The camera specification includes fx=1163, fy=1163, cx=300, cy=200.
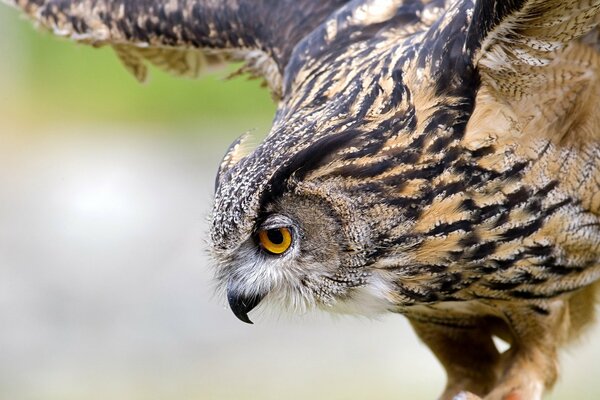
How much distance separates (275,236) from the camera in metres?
3.64

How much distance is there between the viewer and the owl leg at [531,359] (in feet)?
14.1

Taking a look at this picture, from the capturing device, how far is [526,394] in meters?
4.39

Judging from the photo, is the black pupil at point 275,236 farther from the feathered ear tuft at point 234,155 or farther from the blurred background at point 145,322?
the blurred background at point 145,322

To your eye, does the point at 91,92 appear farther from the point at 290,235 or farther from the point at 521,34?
the point at 521,34

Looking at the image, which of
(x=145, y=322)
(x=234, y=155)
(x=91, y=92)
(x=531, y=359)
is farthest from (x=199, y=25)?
(x=91, y=92)

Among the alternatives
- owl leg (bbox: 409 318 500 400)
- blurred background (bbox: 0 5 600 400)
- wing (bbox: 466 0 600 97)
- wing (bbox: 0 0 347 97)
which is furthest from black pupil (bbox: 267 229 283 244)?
blurred background (bbox: 0 5 600 400)

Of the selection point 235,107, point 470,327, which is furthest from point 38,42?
point 470,327

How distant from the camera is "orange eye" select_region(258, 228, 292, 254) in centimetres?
362

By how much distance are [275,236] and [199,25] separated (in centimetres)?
192

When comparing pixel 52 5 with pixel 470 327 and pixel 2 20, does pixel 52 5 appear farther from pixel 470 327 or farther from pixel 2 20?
pixel 2 20

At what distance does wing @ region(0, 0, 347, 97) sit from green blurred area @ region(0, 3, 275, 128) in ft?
28.5

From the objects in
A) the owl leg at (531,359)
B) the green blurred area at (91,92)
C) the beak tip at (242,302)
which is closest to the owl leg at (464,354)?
the owl leg at (531,359)

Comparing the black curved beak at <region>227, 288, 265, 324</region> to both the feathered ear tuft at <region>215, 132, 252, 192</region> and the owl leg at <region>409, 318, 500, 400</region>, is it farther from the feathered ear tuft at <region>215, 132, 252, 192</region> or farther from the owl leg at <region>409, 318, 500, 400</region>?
the owl leg at <region>409, 318, 500, 400</region>

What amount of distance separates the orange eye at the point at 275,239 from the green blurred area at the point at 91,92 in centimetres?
1073
